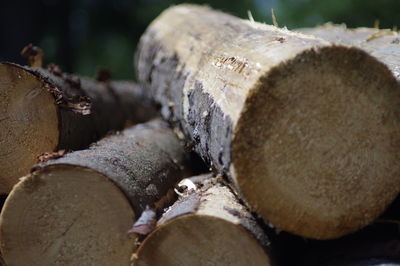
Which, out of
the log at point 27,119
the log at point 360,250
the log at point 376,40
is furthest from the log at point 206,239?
the log at point 376,40

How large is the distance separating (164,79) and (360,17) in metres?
6.65

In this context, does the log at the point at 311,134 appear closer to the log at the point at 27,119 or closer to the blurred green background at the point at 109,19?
the log at the point at 27,119

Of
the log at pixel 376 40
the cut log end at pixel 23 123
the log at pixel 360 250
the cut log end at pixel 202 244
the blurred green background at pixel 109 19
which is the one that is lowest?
the blurred green background at pixel 109 19

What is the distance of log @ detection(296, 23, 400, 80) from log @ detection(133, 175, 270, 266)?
946mm

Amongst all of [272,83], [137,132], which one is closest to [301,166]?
[272,83]

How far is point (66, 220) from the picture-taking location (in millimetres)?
2111

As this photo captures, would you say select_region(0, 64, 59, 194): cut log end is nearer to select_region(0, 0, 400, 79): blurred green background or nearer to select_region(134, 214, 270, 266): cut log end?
select_region(134, 214, 270, 266): cut log end

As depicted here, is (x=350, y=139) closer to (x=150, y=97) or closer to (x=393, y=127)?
(x=393, y=127)

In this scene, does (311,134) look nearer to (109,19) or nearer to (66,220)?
(66,220)

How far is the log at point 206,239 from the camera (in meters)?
1.92

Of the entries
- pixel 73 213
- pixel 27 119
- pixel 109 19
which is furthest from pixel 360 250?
pixel 109 19

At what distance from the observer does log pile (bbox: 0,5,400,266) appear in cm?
186

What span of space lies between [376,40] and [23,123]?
1.98 m

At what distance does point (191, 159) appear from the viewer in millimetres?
3342
